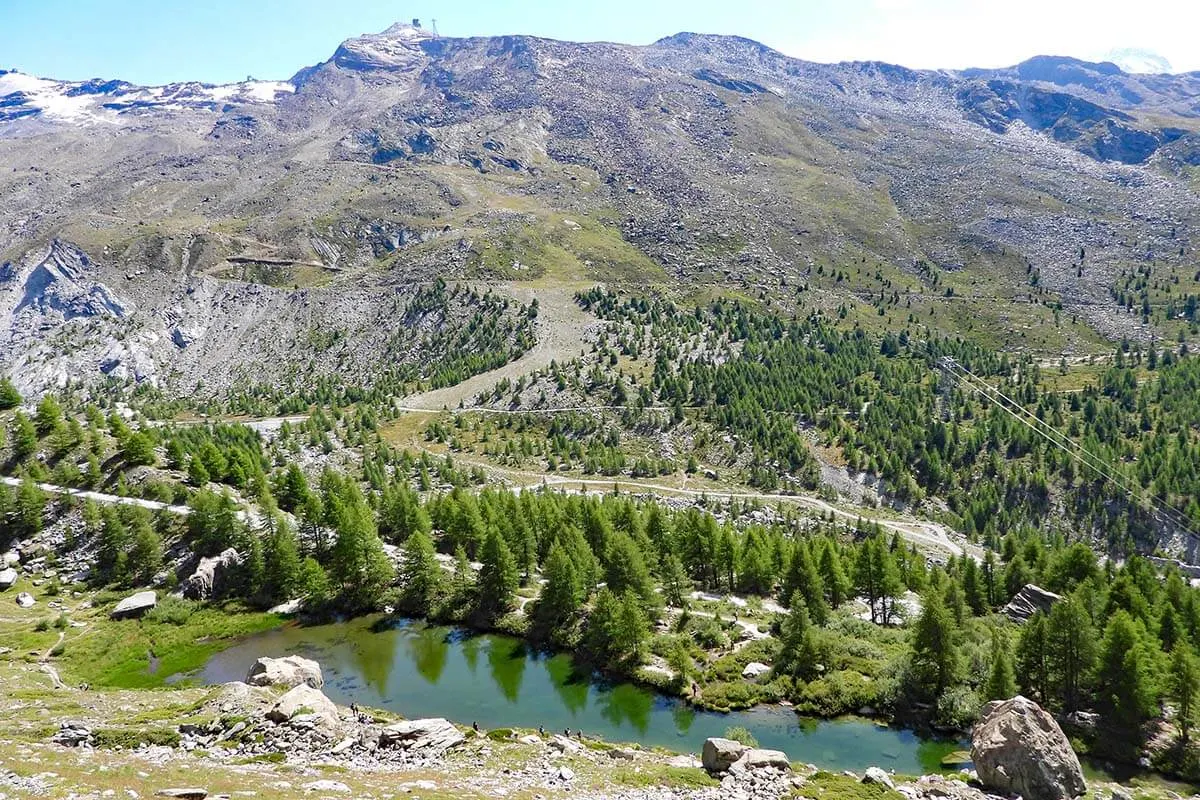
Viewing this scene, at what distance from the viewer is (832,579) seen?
277 feet

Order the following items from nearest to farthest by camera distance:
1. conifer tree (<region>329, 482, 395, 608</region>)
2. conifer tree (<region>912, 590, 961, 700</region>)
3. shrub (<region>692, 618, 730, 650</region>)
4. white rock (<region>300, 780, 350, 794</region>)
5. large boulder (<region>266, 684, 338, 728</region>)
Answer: white rock (<region>300, 780, 350, 794</region>), large boulder (<region>266, 684, 338, 728</region>), conifer tree (<region>912, 590, 961, 700</region>), shrub (<region>692, 618, 730, 650</region>), conifer tree (<region>329, 482, 395, 608</region>)

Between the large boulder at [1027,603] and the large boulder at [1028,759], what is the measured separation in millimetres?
37467

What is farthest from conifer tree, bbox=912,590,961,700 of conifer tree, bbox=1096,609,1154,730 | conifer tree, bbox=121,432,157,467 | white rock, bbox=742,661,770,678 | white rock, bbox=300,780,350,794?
conifer tree, bbox=121,432,157,467

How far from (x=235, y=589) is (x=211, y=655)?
44.9 feet

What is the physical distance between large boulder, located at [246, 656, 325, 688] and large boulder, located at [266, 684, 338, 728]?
26.2ft

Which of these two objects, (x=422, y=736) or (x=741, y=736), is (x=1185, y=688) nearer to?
(x=741, y=736)

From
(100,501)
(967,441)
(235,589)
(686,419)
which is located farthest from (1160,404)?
(100,501)

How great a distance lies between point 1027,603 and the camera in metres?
80.1

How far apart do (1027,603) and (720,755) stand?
178 ft

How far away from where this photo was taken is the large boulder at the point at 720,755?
148 feet

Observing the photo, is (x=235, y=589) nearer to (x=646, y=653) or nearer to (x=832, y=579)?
(x=646, y=653)

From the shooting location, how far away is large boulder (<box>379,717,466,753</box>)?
45.7 metres

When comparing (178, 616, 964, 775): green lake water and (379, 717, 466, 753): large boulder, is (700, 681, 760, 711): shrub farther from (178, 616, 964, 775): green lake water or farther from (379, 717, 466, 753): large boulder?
(379, 717, 466, 753): large boulder

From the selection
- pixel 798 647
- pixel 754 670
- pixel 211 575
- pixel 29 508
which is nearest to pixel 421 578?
pixel 211 575
